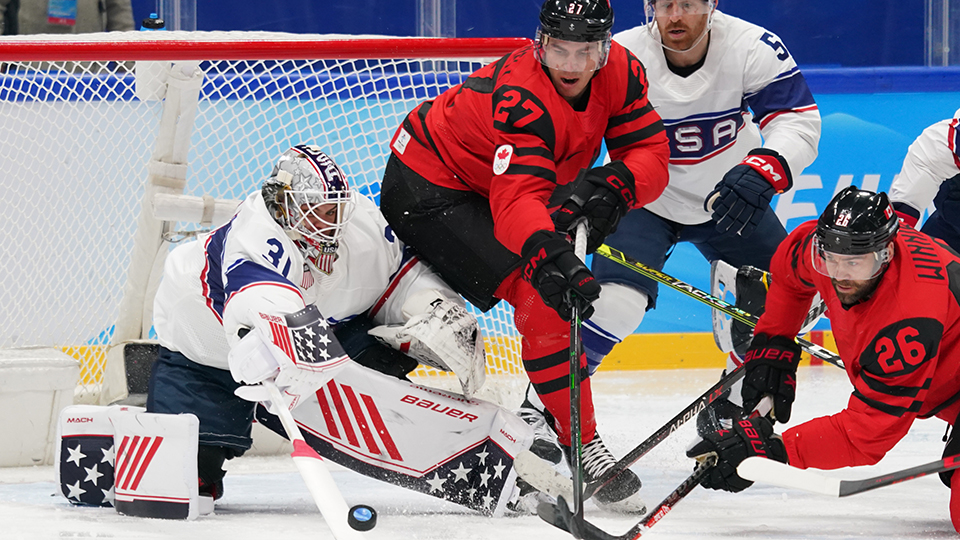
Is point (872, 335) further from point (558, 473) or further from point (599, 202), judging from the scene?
point (558, 473)

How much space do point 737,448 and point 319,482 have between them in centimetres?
77

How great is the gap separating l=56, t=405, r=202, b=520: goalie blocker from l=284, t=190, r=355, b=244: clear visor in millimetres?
474

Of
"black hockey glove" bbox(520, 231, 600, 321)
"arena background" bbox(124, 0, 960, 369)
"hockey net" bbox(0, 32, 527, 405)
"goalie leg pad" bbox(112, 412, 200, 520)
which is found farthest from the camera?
"arena background" bbox(124, 0, 960, 369)

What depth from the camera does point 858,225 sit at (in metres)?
2.01

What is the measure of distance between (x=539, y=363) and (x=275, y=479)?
0.91 meters

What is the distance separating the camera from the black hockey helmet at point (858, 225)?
6.59 feet

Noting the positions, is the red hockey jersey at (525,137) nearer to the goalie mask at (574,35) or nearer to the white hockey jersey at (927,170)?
the goalie mask at (574,35)

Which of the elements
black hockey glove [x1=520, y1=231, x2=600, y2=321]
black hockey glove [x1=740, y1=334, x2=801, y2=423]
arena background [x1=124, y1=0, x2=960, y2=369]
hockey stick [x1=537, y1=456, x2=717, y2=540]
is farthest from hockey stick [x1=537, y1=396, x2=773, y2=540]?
arena background [x1=124, y1=0, x2=960, y2=369]

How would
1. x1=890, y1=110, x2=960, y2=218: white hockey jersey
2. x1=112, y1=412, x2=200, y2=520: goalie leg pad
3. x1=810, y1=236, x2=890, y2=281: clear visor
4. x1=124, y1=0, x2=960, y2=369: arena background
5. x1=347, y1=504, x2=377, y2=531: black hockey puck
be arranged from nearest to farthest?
A: x1=347, y1=504, x2=377, y2=531: black hockey puck
x1=810, y1=236, x2=890, y2=281: clear visor
x1=112, y1=412, x2=200, y2=520: goalie leg pad
x1=890, y1=110, x2=960, y2=218: white hockey jersey
x1=124, y1=0, x2=960, y2=369: arena background

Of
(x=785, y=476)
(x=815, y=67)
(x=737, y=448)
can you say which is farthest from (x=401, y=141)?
(x=815, y=67)

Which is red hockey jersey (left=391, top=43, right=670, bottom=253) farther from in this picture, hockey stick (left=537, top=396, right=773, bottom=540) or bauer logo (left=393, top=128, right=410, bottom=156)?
hockey stick (left=537, top=396, right=773, bottom=540)

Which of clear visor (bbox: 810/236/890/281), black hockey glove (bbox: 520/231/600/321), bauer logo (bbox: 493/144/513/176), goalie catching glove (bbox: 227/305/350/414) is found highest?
bauer logo (bbox: 493/144/513/176)

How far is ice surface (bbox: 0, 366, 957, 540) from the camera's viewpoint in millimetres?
2225

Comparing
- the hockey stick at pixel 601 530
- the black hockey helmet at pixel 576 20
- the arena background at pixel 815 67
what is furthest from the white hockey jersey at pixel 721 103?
the arena background at pixel 815 67
